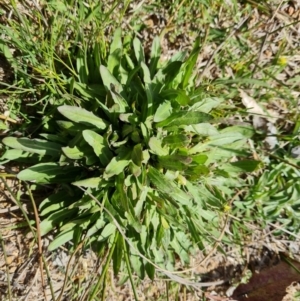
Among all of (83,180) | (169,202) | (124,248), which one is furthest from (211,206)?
(83,180)

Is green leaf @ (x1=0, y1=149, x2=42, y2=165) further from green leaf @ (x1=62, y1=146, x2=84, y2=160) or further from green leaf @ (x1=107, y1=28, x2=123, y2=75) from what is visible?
green leaf @ (x1=107, y1=28, x2=123, y2=75)

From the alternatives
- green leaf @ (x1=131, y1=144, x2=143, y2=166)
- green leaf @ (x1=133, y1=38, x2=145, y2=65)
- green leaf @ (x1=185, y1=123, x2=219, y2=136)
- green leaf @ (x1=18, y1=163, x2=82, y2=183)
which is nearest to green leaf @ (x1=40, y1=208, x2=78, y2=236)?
green leaf @ (x1=18, y1=163, x2=82, y2=183)

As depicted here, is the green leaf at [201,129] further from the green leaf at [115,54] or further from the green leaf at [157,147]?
the green leaf at [115,54]

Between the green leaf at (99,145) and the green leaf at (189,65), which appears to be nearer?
the green leaf at (99,145)

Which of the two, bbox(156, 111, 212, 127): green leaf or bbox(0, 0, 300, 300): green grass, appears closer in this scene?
bbox(156, 111, 212, 127): green leaf

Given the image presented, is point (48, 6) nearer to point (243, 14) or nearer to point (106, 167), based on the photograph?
point (106, 167)

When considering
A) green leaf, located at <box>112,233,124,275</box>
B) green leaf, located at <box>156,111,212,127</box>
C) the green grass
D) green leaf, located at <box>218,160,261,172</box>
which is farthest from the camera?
green leaf, located at <box>218,160,261,172</box>

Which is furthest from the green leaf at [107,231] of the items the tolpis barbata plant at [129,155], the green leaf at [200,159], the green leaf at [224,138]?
the green leaf at [224,138]
